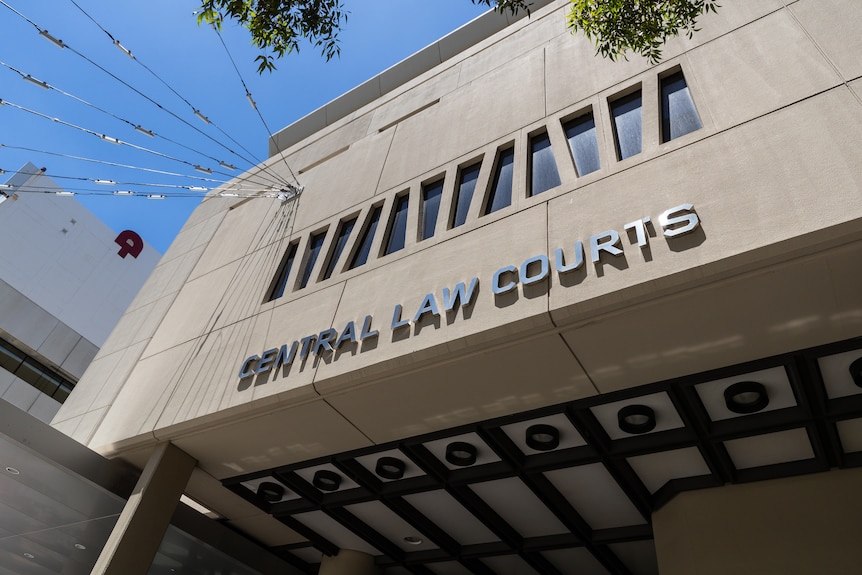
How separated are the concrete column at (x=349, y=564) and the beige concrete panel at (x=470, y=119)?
6.65m

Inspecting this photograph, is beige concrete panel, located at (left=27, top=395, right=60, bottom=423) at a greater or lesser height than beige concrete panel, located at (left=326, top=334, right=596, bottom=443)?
greater

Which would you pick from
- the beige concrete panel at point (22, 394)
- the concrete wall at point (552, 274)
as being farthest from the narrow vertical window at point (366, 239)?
the beige concrete panel at point (22, 394)

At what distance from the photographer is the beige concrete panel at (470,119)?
9.94 meters

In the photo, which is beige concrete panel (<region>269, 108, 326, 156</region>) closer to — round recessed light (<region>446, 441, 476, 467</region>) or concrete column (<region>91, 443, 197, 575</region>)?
concrete column (<region>91, 443, 197, 575</region>)

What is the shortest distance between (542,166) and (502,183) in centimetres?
63

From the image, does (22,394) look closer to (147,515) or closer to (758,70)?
(147,515)

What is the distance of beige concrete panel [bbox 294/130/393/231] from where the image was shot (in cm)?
1143

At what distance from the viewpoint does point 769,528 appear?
7.52 metres

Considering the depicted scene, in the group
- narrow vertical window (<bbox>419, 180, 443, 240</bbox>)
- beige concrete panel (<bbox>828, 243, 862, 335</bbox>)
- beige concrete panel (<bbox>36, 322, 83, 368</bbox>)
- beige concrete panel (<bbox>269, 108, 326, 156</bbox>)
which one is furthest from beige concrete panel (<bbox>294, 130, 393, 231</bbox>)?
beige concrete panel (<bbox>36, 322, 83, 368</bbox>)

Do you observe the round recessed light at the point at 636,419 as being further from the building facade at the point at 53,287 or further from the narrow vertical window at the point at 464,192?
the building facade at the point at 53,287

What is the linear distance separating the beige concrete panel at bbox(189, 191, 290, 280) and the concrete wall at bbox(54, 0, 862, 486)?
0.22 metres

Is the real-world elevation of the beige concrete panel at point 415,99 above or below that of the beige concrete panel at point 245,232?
above

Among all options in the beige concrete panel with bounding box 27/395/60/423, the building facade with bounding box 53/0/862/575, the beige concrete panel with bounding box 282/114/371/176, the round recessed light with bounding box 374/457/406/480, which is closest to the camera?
the building facade with bounding box 53/0/862/575

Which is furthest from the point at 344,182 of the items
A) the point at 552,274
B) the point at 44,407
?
the point at 44,407
